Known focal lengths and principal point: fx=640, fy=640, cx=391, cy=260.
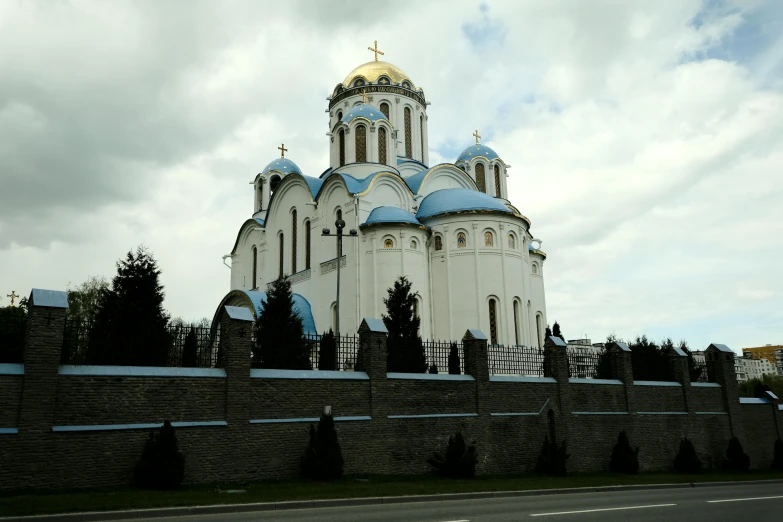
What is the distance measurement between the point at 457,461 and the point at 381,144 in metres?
19.1

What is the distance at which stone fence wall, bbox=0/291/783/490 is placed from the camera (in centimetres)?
1011

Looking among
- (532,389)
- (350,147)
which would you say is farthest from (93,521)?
(350,147)

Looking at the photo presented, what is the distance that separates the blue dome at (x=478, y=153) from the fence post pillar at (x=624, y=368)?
710 inches

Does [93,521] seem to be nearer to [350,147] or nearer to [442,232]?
[442,232]

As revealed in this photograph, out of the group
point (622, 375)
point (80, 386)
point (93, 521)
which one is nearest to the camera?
point (93, 521)

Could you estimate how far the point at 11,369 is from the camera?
9906 millimetres

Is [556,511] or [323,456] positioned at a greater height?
[323,456]

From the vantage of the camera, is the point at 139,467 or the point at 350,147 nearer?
the point at 139,467

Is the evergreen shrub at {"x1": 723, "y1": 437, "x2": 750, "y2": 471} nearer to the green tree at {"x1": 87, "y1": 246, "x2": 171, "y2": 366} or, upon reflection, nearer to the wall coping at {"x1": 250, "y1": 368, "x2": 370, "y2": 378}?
the wall coping at {"x1": 250, "y1": 368, "x2": 370, "y2": 378}

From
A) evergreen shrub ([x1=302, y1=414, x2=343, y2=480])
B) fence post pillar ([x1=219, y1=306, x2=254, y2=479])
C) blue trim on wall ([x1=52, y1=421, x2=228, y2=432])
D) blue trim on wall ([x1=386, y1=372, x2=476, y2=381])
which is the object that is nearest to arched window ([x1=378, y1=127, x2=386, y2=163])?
blue trim on wall ([x1=386, y1=372, x2=476, y2=381])

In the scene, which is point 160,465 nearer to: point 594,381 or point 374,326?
point 374,326

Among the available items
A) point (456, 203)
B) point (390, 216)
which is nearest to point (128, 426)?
point (390, 216)

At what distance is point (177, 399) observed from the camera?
37.3ft

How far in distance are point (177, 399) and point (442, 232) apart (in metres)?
16.6
